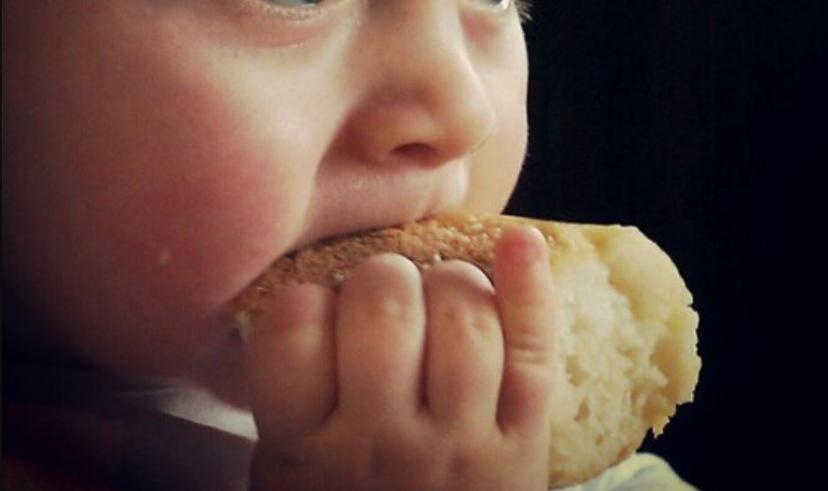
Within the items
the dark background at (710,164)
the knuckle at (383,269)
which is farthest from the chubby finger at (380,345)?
the dark background at (710,164)

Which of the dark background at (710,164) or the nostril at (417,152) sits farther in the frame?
the dark background at (710,164)

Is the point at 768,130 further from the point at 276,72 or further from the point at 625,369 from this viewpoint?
the point at 276,72

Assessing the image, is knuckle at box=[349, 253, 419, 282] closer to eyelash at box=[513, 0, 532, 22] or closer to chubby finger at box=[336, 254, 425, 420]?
chubby finger at box=[336, 254, 425, 420]

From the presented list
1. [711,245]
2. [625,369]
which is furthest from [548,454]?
[711,245]

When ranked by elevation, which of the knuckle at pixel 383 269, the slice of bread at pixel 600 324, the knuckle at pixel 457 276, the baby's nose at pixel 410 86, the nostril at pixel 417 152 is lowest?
the slice of bread at pixel 600 324

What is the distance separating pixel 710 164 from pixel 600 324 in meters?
0.15

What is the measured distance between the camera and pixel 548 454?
401 millimetres

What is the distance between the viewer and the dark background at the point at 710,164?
513 millimetres

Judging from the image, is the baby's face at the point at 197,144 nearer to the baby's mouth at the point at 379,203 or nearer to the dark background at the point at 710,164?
the baby's mouth at the point at 379,203

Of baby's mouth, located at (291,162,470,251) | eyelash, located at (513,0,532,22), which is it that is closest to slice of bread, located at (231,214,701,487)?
baby's mouth, located at (291,162,470,251)

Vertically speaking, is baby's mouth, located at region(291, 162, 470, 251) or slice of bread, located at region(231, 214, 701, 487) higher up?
baby's mouth, located at region(291, 162, 470, 251)

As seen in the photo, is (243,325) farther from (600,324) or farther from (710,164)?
(710,164)

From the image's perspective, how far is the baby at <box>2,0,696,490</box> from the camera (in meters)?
0.35

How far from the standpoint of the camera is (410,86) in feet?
1.31
